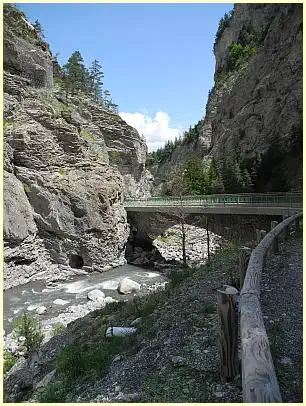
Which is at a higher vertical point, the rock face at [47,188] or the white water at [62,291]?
the rock face at [47,188]

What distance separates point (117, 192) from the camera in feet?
117

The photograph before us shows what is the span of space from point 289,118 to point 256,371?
37420 millimetres

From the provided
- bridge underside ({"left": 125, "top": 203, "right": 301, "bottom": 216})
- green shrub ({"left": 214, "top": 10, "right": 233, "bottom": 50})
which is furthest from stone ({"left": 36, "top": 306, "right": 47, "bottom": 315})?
green shrub ({"left": 214, "top": 10, "right": 233, "bottom": 50})

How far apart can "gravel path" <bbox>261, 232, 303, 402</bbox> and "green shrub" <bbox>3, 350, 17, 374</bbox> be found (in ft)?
34.0

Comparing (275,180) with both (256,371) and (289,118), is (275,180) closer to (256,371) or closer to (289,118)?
(289,118)

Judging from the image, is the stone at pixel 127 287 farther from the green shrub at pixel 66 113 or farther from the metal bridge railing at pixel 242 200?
the green shrub at pixel 66 113

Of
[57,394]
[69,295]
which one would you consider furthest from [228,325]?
[69,295]

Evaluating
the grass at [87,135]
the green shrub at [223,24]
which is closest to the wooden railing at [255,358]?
the grass at [87,135]

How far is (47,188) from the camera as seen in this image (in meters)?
29.8

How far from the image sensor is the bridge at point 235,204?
71.1 feet

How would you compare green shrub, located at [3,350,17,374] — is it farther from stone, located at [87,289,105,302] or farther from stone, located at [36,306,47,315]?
stone, located at [87,289,105,302]

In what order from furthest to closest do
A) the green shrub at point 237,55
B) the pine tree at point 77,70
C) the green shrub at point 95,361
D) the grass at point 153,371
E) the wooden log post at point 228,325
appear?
the green shrub at point 237,55 < the pine tree at point 77,70 < the green shrub at point 95,361 < the grass at point 153,371 < the wooden log post at point 228,325

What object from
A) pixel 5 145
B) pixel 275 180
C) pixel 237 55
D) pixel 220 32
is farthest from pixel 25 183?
pixel 220 32

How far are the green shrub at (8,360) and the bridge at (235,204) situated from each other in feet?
55.1
